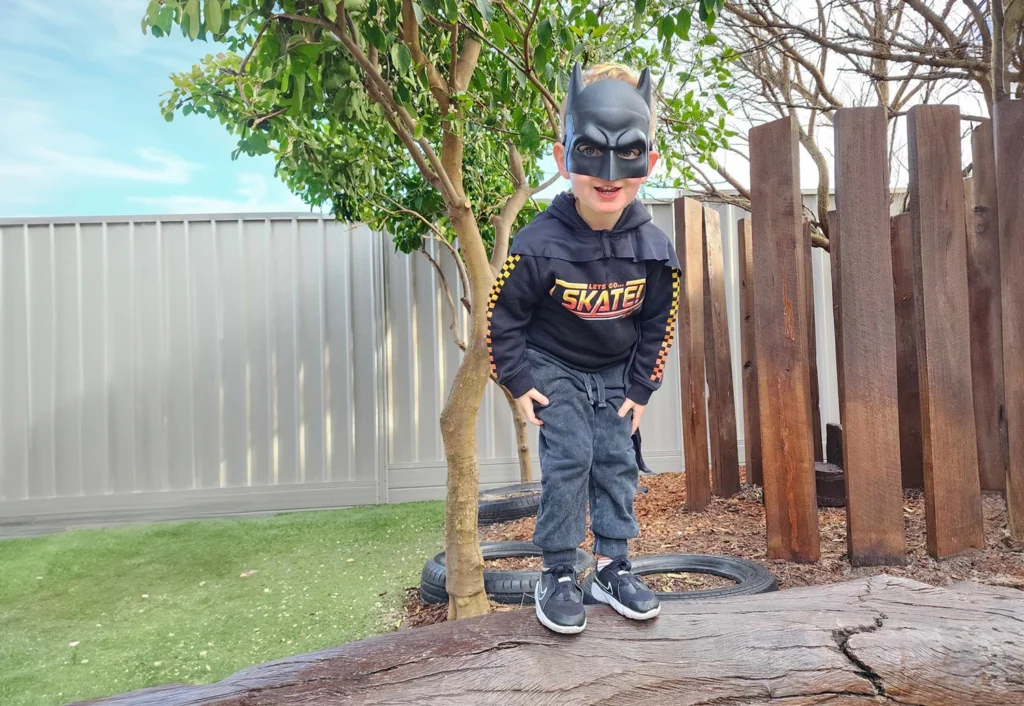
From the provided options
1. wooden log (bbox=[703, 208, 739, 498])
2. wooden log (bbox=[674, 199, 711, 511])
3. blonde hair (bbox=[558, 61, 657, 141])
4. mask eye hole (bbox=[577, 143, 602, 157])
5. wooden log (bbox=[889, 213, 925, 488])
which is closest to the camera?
mask eye hole (bbox=[577, 143, 602, 157])

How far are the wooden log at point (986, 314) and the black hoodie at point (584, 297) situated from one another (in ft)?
7.36

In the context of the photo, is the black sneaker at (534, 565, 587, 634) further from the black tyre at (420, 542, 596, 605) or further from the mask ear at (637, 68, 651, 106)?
the mask ear at (637, 68, 651, 106)

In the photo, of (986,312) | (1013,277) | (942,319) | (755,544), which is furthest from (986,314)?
(755,544)

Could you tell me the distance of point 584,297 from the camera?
182 centimetres

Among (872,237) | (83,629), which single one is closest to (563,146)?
(872,237)

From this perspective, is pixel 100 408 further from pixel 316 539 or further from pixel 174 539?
pixel 316 539

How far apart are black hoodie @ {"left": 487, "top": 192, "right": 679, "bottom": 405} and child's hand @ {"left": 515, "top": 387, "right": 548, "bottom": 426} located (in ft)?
0.07

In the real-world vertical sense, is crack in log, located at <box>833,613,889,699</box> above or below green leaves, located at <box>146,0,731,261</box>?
below

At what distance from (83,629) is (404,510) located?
247 centimetres

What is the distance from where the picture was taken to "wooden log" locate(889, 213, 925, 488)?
12.6 feet

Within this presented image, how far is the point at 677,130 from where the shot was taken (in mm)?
3111

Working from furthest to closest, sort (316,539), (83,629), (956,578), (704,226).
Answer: (316,539) < (704,226) < (83,629) < (956,578)

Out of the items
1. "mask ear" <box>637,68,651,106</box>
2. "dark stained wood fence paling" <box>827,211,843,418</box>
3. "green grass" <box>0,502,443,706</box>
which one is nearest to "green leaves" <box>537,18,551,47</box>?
"mask ear" <box>637,68,651,106</box>

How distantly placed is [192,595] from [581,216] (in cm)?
324
